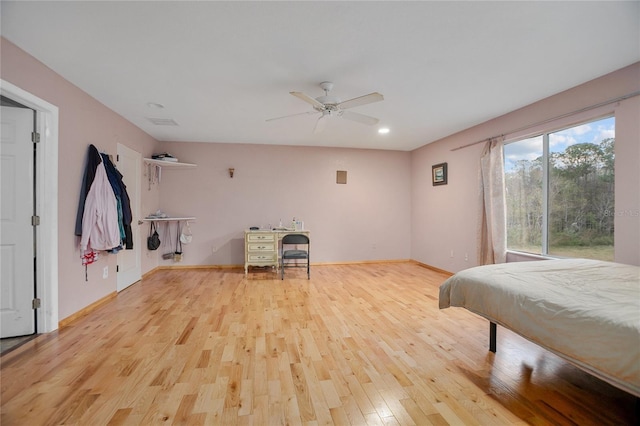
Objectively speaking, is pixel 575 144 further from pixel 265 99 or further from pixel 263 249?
pixel 263 249

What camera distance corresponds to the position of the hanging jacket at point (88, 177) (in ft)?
9.57

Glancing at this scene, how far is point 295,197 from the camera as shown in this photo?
5613mm

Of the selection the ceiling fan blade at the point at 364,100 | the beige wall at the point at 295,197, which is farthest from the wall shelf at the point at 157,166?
the ceiling fan blade at the point at 364,100

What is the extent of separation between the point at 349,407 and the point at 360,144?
15.4 ft

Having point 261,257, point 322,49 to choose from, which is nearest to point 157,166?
point 261,257

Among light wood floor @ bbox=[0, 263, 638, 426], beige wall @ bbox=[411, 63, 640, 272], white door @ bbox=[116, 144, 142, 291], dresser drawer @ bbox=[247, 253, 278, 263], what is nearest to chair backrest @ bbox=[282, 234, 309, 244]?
dresser drawer @ bbox=[247, 253, 278, 263]

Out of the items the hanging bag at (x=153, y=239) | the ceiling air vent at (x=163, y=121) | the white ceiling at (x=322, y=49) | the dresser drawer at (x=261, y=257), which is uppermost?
the ceiling air vent at (x=163, y=121)

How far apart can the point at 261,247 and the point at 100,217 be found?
240 centimetres

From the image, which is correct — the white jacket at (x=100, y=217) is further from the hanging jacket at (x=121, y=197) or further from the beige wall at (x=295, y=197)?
the beige wall at (x=295, y=197)

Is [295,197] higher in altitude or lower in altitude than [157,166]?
lower

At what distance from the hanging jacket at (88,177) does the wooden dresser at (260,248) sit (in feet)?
7.65

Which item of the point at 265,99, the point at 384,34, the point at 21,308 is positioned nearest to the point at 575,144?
the point at 384,34

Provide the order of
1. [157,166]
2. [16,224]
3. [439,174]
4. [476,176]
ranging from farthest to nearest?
[439,174] → [157,166] → [476,176] → [16,224]

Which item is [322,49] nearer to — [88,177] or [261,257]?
[88,177]
